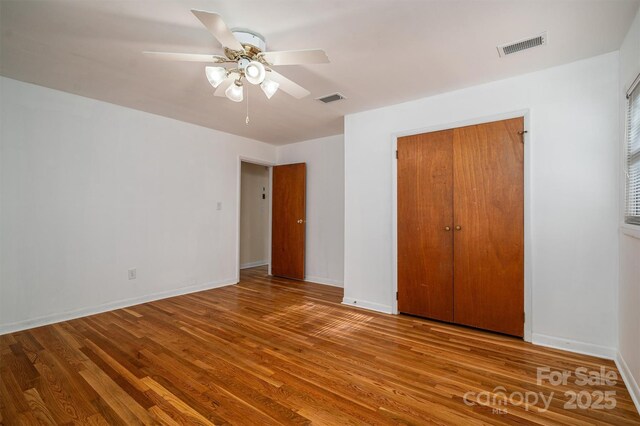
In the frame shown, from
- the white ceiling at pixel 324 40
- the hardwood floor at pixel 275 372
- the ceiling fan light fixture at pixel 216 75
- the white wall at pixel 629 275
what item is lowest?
the hardwood floor at pixel 275 372

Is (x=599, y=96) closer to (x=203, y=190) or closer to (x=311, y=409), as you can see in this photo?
(x=311, y=409)

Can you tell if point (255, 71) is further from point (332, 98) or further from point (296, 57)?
point (332, 98)

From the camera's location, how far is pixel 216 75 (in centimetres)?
216

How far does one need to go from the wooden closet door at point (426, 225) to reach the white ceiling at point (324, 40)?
Result: 23.8 inches

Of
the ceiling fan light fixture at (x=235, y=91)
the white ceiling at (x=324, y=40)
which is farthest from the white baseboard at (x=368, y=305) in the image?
the ceiling fan light fixture at (x=235, y=91)

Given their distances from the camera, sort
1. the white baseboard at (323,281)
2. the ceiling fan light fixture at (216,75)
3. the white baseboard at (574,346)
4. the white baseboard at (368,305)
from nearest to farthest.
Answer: the ceiling fan light fixture at (216,75) < the white baseboard at (574,346) < the white baseboard at (368,305) < the white baseboard at (323,281)

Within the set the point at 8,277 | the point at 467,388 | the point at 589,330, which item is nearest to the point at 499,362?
the point at 467,388

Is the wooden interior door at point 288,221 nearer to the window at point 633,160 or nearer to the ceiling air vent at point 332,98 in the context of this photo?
the ceiling air vent at point 332,98

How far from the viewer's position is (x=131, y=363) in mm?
2279

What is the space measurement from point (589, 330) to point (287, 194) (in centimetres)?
433

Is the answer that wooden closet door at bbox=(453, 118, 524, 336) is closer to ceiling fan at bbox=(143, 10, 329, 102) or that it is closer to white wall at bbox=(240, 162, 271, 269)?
ceiling fan at bbox=(143, 10, 329, 102)

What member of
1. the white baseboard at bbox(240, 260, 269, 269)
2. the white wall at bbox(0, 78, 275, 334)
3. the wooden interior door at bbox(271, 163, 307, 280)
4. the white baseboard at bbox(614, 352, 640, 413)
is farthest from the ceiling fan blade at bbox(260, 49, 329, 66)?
the white baseboard at bbox(240, 260, 269, 269)

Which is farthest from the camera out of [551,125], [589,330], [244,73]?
[551,125]

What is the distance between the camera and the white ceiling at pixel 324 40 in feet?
6.07
